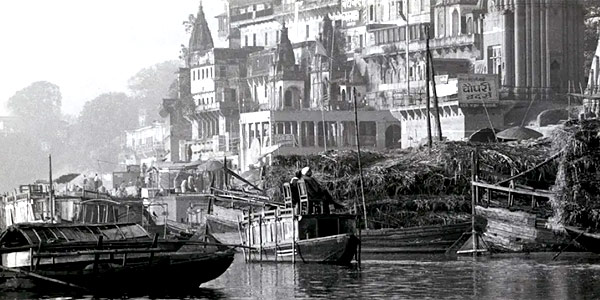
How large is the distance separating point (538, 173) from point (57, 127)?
133 m

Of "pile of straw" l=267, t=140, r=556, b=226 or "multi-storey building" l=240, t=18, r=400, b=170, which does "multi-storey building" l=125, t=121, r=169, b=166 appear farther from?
"pile of straw" l=267, t=140, r=556, b=226

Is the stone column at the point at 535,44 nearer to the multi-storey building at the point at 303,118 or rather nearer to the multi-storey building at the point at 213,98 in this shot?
the multi-storey building at the point at 303,118

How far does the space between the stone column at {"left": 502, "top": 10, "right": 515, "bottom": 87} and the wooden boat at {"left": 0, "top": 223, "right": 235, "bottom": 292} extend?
5912 cm

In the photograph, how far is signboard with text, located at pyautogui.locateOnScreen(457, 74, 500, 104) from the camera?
91.8 metres

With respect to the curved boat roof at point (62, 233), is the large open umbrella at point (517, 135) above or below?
above

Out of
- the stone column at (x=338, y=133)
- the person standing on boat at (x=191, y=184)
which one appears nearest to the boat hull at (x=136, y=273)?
the person standing on boat at (x=191, y=184)

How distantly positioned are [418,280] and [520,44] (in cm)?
5513

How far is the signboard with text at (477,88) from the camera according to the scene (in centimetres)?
9181

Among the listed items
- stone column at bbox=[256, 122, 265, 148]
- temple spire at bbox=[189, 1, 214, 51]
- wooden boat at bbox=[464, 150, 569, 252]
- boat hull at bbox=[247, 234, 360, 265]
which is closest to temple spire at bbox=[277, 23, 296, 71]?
stone column at bbox=[256, 122, 265, 148]

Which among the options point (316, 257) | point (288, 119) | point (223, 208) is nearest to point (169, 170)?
point (288, 119)

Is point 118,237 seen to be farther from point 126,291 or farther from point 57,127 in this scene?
point 57,127

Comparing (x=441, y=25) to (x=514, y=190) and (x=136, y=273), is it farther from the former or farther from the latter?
(x=136, y=273)

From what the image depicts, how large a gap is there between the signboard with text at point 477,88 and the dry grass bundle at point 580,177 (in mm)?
45087

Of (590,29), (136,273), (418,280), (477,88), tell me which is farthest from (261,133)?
(136,273)
